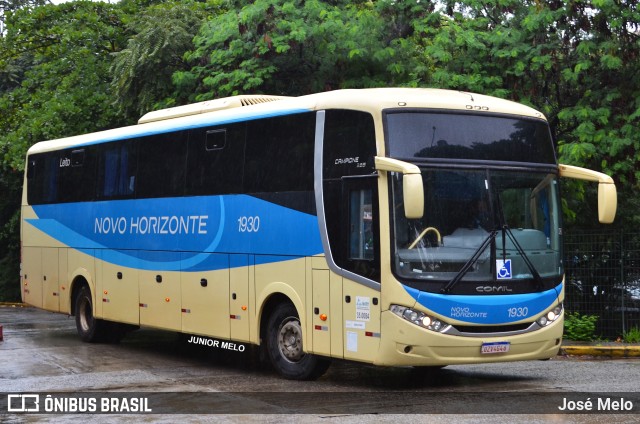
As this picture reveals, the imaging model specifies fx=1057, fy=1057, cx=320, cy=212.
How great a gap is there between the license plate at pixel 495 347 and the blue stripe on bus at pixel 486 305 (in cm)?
25

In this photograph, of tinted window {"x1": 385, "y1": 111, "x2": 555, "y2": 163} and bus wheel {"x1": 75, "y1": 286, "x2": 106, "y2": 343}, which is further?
bus wheel {"x1": 75, "y1": 286, "x2": 106, "y2": 343}

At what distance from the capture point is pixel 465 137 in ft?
41.2

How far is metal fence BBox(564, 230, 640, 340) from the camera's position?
18781mm

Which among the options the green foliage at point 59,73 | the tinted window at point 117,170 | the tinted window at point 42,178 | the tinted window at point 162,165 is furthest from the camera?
the green foliage at point 59,73

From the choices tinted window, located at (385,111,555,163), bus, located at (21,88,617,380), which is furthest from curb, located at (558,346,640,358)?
tinted window, located at (385,111,555,163)

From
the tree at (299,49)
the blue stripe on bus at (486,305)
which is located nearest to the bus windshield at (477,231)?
the blue stripe on bus at (486,305)

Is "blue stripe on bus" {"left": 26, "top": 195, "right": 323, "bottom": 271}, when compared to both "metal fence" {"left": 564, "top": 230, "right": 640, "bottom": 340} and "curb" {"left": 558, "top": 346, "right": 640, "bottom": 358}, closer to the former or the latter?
"curb" {"left": 558, "top": 346, "right": 640, "bottom": 358}

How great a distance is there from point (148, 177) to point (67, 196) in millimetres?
3455

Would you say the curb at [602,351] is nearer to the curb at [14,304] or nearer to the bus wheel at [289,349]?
the bus wheel at [289,349]

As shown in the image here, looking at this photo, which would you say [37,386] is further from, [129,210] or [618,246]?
[618,246]

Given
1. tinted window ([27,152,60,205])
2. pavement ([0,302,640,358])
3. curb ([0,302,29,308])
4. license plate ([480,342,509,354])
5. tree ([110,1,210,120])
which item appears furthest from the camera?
curb ([0,302,29,308])

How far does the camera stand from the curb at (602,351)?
17.0 metres

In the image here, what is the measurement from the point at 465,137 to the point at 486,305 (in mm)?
2008

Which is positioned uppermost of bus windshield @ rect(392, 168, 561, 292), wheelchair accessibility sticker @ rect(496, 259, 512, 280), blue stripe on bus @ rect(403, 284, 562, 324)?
bus windshield @ rect(392, 168, 561, 292)
